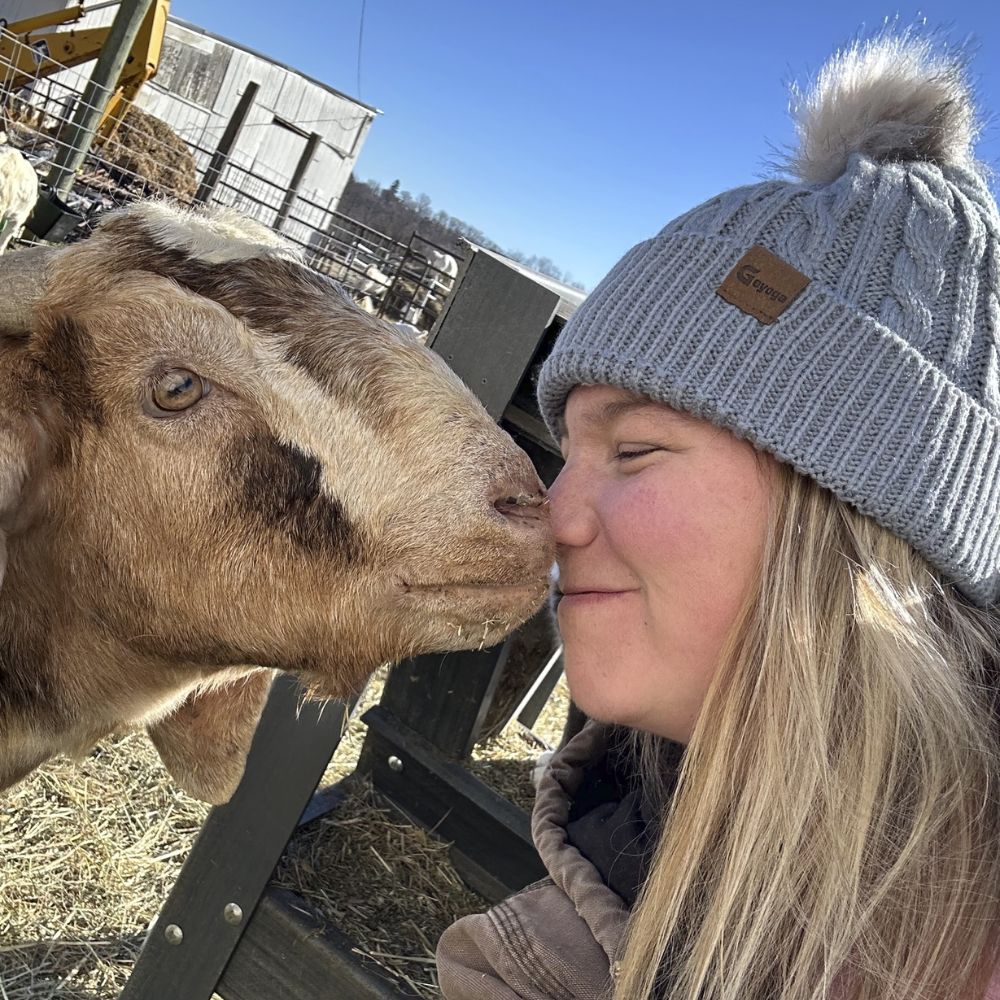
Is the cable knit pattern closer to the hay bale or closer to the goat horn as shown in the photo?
the goat horn

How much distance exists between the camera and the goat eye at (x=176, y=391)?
1.62 metres

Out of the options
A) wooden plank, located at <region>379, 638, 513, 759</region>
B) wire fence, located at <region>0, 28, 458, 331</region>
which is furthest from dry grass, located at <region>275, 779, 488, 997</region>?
wire fence, located at <region>0, 28, 458, 331</region>

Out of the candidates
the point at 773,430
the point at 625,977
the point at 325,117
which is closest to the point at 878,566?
the point at 773,430

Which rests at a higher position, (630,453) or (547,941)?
(630,453)

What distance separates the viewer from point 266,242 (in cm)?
189

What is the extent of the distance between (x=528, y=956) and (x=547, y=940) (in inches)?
1.8

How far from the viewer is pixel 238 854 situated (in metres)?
2.62

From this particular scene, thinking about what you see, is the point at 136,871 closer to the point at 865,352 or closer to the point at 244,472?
the point at 244,472

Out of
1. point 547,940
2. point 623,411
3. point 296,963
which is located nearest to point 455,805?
point 296,963

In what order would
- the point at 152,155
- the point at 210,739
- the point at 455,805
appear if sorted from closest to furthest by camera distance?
the point at 210,739
the point at 455,805
the point at 152,155

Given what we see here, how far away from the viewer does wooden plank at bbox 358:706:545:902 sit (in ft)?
9.50

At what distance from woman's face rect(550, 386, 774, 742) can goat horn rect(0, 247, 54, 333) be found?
1069 millimetres

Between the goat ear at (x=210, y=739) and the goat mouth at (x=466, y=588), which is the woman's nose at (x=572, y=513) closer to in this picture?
the goat mouth at (x=466, y=588)

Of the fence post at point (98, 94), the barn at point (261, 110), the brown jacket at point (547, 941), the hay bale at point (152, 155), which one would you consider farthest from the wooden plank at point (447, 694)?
the barn at point (261, 110)
